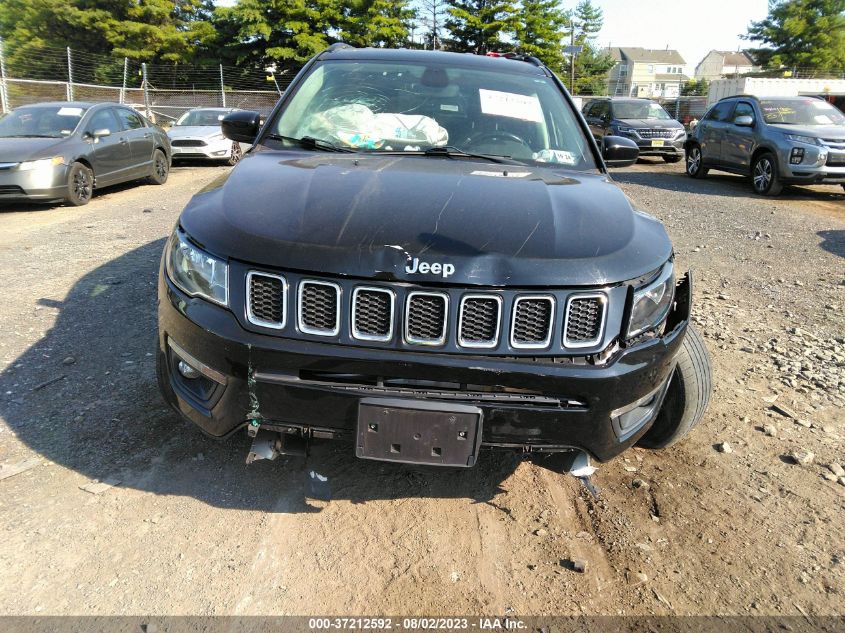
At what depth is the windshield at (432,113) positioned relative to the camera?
3.26 m

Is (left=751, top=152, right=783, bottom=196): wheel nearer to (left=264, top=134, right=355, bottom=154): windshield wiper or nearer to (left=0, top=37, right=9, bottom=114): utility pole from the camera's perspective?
(left=264, top=134, right=355, bottom=154): windshield wiper

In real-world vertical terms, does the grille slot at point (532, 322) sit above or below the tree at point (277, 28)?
below

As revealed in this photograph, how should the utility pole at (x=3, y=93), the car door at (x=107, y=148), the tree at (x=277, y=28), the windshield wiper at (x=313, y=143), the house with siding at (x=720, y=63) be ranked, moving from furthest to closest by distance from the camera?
1. the house with siding at (x=720, y=63)
2. the tree at (x=277, y=28)
3. the utility pole at (x=3, y=93)
4. the car door at (x=107, y=148)
5. the windshield wiper at (x=313, y=143)

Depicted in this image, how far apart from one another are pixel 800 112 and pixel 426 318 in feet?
40.5

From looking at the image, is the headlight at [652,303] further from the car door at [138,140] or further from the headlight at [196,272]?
the car door at [138,140]

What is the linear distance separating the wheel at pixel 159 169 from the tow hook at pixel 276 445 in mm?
10843

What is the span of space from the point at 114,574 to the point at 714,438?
9.26 ft

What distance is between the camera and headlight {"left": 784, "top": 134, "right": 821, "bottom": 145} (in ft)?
35.1

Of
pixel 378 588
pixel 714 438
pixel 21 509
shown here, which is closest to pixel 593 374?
pixel 378 588

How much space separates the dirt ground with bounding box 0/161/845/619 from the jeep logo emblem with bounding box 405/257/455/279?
711 mm

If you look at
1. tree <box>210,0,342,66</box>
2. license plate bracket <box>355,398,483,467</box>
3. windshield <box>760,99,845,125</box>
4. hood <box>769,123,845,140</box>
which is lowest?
license plate bracket <box>355,398,483,467</box>

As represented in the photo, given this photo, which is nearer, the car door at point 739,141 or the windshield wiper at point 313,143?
the windshield wiper at point 313,143

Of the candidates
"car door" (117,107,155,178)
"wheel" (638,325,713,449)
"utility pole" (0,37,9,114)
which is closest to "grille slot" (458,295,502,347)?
"wheel" (638,325,713,449)

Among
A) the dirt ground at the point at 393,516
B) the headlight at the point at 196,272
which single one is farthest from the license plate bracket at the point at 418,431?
the headlight at the point at 196,272
